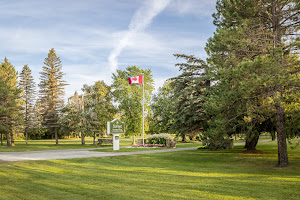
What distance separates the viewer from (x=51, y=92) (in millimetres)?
40875

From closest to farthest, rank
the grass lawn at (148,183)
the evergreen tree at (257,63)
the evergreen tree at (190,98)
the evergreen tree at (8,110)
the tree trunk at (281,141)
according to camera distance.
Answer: the grass lawn at (148,183) < the evergreen tree at (257,63) < the tree trunk at (281,141) < the evergreen tree at (190,98) < the evergreen tree at (8,110)

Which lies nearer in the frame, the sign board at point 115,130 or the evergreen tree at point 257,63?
the evergreen tree at point 257,63

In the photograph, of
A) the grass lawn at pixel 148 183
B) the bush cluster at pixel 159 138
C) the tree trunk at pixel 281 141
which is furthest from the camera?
the bush cluster at pixel 159 138

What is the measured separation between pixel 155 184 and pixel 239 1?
11.0m

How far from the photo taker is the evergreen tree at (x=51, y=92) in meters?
39.3

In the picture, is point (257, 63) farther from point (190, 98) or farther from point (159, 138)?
point (159, 138)

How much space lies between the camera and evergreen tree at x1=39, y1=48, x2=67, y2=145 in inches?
1549

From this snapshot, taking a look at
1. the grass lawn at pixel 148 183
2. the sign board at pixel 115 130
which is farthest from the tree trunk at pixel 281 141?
the sign board at pixel 115 130

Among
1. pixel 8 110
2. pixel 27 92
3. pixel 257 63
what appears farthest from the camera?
pixel 27 92

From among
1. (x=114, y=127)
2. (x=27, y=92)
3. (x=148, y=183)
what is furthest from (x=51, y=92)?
(x=148, y=183)

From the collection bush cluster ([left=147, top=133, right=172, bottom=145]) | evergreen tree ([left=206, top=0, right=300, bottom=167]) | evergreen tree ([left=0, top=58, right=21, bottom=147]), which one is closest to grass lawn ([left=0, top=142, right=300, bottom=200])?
evergreen tree ([left=206, top=0, right=300, bottom=167])

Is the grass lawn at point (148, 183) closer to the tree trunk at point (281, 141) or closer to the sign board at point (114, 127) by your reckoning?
the tree trunk at point (281, 141)

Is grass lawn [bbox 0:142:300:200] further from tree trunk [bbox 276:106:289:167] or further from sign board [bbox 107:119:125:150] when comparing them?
sign board [bbox 107:119:125:150]

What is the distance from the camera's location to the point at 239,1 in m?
14.6
